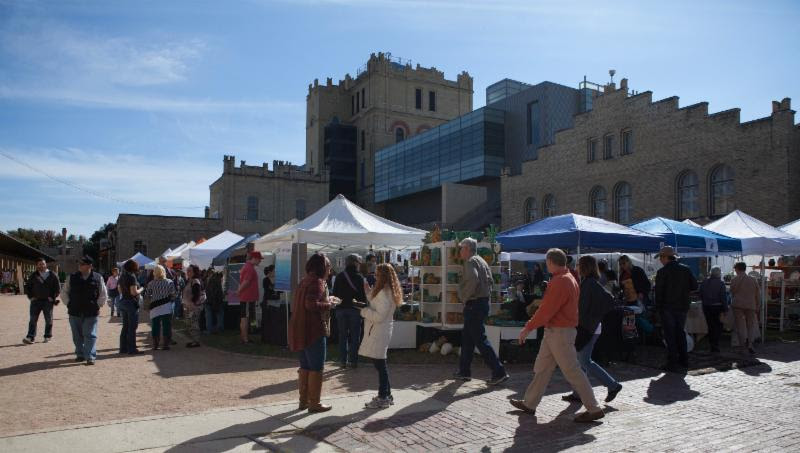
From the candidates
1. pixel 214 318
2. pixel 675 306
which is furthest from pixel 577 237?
pixel 214 318

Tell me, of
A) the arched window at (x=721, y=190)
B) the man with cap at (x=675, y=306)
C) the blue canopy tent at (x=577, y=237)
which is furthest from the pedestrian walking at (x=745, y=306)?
the arched window at (x=721, y=190)

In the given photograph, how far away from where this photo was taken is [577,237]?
35.7 ft

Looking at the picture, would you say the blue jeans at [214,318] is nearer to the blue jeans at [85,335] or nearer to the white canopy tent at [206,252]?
the white canopy tent at [206,252]

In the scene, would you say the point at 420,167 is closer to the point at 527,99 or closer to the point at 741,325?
the point at 527,99

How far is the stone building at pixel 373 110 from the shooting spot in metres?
70.2

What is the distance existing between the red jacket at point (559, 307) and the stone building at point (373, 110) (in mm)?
61788

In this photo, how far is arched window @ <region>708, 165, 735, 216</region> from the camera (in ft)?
92.3

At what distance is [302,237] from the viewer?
11.6 meters

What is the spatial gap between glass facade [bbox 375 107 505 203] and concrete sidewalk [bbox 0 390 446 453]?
44.5 m

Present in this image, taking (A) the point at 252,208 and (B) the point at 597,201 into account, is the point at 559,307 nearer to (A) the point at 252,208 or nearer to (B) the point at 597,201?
(B) the point at 597,201

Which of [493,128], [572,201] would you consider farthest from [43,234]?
[572,201]

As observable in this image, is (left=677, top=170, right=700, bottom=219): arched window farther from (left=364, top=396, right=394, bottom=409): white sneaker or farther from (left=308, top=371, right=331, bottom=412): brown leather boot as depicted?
(left=308, top=371, right=331, bottom=412): brown leather boot

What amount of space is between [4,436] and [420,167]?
52.9 meters

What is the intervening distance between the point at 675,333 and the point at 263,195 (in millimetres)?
53494
